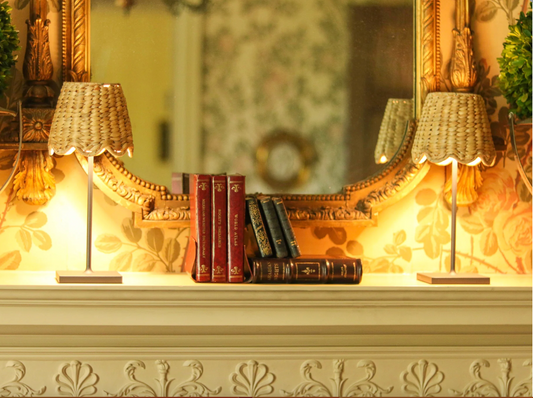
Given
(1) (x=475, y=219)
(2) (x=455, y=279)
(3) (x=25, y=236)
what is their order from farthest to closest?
(1) (x=475, y=219), (3) (x=25, y=236), (2) (x=455, y=279)

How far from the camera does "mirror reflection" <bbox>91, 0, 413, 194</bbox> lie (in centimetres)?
188

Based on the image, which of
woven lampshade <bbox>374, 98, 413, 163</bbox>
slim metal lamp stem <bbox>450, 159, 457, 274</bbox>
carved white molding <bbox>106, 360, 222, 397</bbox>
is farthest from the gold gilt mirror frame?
carved white molding <bbox>106, 360, 222, 397</bbox>

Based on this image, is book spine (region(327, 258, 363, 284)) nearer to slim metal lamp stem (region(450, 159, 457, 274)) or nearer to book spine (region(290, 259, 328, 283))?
book spine (region(290, 259, 328, 283))

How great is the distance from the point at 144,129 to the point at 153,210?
224mm

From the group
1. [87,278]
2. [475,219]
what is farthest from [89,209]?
[475,219]

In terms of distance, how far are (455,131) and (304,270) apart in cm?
53

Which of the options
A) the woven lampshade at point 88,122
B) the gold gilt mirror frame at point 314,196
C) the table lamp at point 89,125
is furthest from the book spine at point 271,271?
the woven lampshade at point 88,122

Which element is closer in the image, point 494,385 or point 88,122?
point 88,122

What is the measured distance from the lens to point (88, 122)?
5.45 feet

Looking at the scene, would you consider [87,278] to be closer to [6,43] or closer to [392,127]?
[6,43]

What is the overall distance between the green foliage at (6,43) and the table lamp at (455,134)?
3.49 ft

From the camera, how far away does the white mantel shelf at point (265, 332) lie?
5.41 feet

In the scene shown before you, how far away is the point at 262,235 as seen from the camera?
→ 172 cm

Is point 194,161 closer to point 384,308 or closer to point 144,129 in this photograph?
point 144,129
